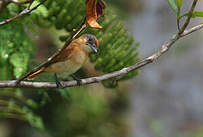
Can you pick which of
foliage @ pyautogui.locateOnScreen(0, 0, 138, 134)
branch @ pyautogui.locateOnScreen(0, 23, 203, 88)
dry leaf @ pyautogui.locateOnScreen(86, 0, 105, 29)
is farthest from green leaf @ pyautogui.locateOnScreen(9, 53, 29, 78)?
dry leaf @ pyautogui.locateOnScreen(86, 0, 105, 29)

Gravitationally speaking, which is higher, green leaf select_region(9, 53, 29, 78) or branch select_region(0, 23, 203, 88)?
branch select_region(0, 23, 203, 88)

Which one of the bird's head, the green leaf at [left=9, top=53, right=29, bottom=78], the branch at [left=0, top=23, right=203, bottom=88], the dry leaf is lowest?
the bird's head

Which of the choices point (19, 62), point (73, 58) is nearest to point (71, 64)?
point (73, 58)

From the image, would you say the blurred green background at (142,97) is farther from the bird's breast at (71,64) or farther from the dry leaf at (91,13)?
the dry leaf at (91,13)

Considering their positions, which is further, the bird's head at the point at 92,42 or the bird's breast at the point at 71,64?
the bird's breast at the point at 71,64

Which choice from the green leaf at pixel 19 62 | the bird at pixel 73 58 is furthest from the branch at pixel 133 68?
the bird at pixel 73 58

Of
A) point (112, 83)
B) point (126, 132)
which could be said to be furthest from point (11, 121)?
point (112, 83)

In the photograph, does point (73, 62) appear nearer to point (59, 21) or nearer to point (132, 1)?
point (59, 21)

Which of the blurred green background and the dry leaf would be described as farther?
the blurred green background

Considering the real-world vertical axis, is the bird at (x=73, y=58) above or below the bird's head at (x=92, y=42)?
below

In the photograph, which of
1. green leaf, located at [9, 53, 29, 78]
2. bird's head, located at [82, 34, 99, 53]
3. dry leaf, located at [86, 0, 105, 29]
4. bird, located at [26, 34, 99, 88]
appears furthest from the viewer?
bird, located at [26, 34, 99, 88]

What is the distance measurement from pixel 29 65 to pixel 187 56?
2522mm

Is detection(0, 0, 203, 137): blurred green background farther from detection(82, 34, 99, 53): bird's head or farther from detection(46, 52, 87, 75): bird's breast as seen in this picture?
detection(82, 34, 99, 53): bird's head

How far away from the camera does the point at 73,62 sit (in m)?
1.93
